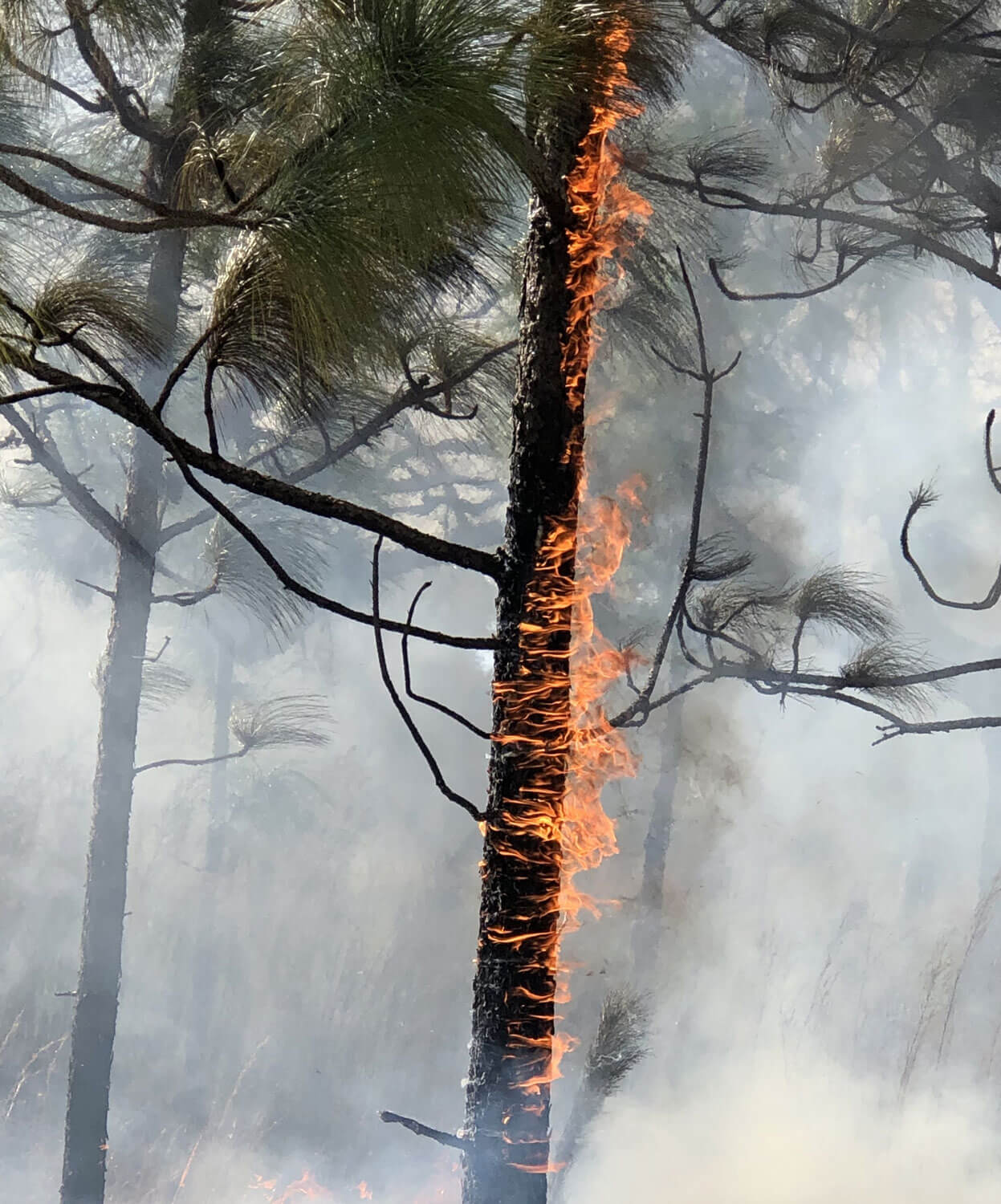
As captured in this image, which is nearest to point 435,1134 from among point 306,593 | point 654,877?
point 306,593

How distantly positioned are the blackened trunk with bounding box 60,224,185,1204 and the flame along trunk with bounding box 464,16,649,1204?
0.89 m

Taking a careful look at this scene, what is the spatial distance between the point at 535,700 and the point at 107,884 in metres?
1.03

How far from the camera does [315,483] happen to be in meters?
2.82

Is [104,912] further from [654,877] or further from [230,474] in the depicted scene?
[654,877]

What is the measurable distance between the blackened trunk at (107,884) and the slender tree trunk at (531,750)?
2.93 feet

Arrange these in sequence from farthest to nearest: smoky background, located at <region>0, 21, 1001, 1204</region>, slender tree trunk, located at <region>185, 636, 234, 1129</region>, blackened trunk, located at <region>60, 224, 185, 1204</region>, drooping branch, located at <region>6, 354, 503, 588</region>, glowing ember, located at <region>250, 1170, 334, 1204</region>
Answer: slender tree trunk, located at <region>185, 636, 234, 1129</region>, smoky background, located at <region>0, 21, 1001, 1204</region>, glowing ember, located at <region>250, 1170, 334, 1204</region>, blackened trunk, located at <region>60, 224, 185, 1204</region>, drooping branch, located at <region>6, 354, 503, 588</region>

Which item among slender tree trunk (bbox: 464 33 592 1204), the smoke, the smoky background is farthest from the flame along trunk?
the smoke

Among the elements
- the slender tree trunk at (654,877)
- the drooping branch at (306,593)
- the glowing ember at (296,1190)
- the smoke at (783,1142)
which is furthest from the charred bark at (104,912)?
the slender tree trunk at (654,877)

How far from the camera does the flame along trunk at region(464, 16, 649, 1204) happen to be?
850mm

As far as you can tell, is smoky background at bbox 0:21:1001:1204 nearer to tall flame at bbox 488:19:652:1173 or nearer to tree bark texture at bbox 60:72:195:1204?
tree bark texture at bbox 60:72:195:1204

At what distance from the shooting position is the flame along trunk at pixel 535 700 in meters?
0.85

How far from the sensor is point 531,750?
2.81 feet

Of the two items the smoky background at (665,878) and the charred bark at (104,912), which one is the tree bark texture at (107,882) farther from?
the smoky background at (665,878)

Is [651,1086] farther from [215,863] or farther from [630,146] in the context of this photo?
[630,146]
